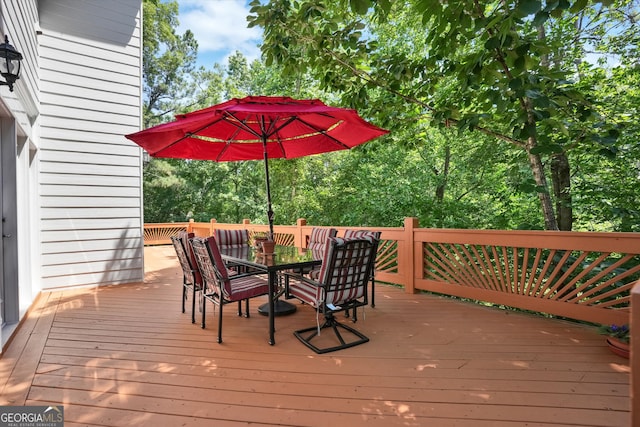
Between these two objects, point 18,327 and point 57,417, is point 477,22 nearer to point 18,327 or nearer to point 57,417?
point 57,417

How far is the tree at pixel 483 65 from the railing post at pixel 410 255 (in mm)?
1424

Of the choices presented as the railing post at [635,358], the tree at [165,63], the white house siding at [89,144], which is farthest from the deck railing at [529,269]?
the tree at [165,63]

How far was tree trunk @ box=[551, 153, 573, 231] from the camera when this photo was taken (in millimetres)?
5230

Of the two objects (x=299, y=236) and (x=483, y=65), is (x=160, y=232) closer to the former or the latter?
(x=299, y=236)

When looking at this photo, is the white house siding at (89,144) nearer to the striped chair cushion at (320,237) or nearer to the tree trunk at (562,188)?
the striped chair cushion at (320,237)

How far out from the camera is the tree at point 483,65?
294 centimetres

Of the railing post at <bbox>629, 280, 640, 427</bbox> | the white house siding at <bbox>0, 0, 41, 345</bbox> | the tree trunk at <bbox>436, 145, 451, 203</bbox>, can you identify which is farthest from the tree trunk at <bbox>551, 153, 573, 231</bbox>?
the white house siding at <bbox>0, 0, 41, 345</bbox>

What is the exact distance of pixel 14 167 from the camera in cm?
319

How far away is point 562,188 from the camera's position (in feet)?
17.8

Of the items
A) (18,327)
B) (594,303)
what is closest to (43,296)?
(18,327)

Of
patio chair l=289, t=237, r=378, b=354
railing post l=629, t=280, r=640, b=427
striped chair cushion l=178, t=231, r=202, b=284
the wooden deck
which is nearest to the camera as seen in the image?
railing post l=629, t=280, r=640, b=427

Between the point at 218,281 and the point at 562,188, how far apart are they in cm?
541

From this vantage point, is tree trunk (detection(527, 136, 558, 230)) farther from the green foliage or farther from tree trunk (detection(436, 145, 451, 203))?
tree trunk (detection(436, 145, 451, 203))

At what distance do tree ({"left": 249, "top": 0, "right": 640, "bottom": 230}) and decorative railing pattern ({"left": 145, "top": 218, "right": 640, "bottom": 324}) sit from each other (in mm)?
635
